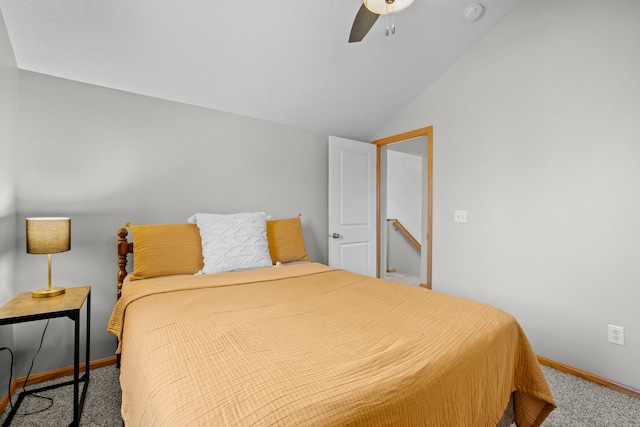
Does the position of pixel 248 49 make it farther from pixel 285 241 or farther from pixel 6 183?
pixel 6 183

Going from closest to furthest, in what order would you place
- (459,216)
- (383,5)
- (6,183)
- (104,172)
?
1. (383,5)
2. (6,183)
3. (104,172)
4. (459,216)

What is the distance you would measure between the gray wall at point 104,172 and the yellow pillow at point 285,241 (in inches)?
15.5

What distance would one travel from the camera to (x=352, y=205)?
3.28 metres

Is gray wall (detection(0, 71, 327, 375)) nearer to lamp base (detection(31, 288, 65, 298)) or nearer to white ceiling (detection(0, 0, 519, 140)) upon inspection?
white ceiling (detection(0, 0, 519, 140))

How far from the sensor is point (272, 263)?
236 centimetres

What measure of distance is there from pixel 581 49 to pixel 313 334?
104 inches

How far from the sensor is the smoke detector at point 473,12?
223cm

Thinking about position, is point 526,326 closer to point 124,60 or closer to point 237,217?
point 237,217

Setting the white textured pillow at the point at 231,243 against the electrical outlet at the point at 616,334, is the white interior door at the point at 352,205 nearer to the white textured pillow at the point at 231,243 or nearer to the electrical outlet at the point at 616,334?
the white textured pillow at the point at 231,243

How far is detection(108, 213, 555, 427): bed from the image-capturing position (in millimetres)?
677

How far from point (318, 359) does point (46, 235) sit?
164cm

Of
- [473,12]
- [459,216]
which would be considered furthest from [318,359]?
[473,12]

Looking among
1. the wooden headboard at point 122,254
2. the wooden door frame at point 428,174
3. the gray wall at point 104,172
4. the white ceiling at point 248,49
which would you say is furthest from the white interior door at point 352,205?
the wooden headboard at point 122,254

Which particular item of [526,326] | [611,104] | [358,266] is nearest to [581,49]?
[611,104]
